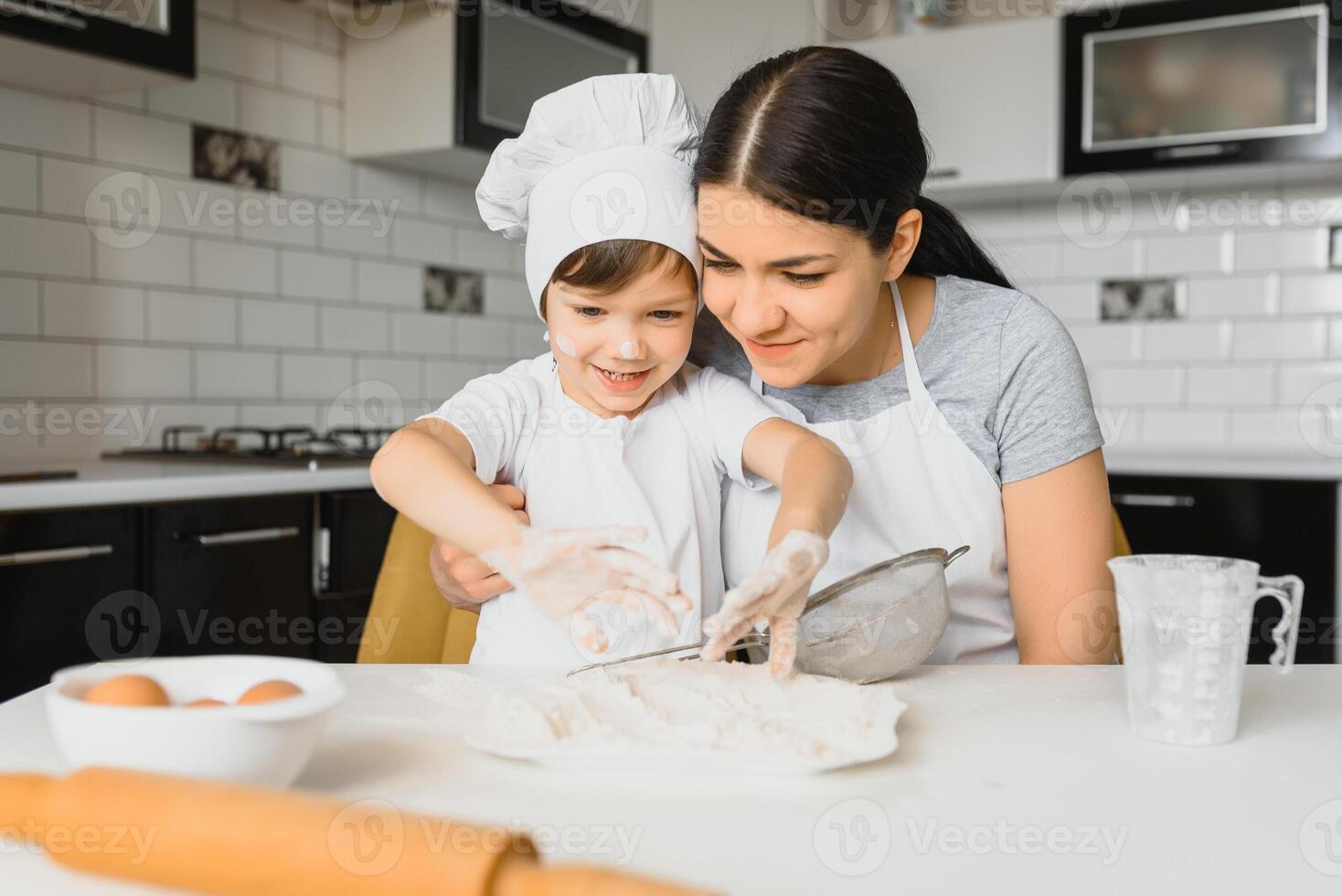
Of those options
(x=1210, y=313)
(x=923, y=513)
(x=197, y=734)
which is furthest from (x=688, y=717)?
(x=1210, y=313)

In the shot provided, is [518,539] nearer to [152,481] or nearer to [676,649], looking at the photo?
[676,649]

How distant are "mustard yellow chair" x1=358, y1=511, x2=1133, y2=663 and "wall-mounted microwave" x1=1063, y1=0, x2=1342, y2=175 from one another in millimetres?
1712

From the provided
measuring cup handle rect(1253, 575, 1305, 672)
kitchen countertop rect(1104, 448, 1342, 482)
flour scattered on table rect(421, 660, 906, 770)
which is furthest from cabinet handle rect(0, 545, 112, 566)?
kitchen countertop rect(1104, 448, 1342, 482)

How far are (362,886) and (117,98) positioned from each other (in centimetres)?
225

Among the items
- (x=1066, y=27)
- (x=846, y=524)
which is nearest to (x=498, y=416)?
(x=846, y=524)

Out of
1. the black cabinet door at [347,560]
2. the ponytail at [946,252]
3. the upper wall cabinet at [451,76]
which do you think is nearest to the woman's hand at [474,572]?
the ponytail at [946,252]

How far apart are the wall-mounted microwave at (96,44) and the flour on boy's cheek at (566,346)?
4.13 ft

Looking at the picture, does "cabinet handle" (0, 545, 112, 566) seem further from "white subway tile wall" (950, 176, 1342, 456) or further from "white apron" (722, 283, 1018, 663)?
"white subway tile wall" (950, 176, 1342, 456)

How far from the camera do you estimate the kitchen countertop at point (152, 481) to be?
162cm

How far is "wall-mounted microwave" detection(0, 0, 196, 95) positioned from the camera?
1850mm

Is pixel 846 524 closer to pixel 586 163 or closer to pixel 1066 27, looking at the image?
pixel 586 163

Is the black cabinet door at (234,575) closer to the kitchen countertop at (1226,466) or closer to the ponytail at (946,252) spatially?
the ponytail at (946,252)

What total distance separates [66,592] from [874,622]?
4.30ft

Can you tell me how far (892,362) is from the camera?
134 cm
